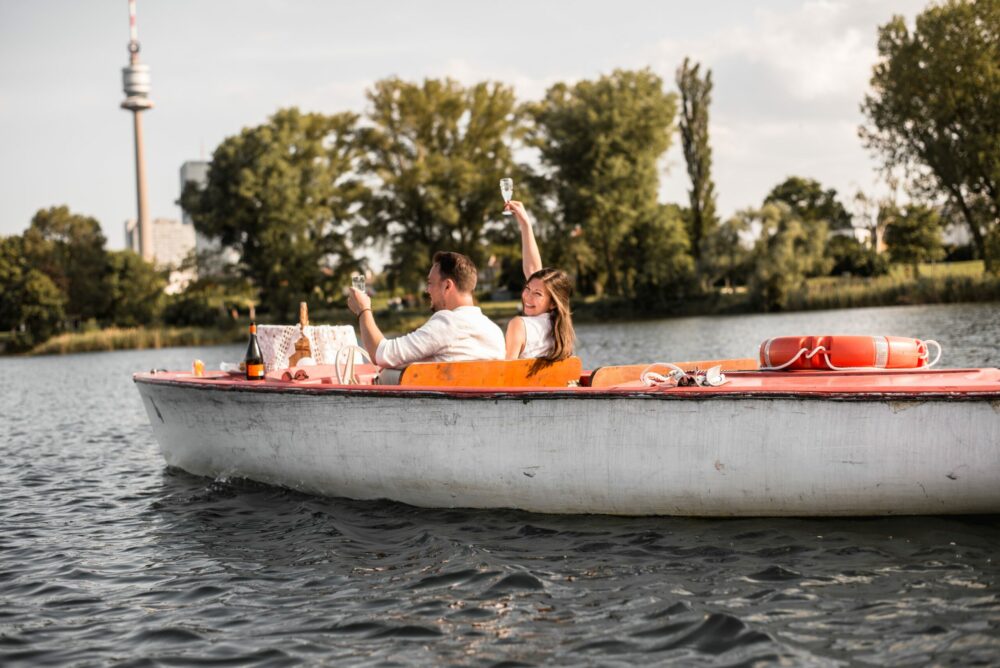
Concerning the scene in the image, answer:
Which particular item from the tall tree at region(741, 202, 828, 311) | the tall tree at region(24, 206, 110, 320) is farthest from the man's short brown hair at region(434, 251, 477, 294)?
the tall tree at region(24, 206, 110, 320)

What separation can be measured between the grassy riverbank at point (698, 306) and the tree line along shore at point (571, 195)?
0.55 ft

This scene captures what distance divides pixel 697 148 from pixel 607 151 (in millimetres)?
4838

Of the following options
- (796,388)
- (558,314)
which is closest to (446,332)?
(558,314)

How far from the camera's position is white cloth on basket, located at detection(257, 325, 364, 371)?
26.7 feet

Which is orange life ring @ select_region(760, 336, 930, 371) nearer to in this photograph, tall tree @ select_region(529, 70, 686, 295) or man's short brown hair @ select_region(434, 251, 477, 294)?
man's short brown hair @ select_region(434, 251, 477, 294)

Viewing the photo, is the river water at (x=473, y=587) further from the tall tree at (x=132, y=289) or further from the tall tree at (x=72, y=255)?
the tall tree at (x=72, y=255)

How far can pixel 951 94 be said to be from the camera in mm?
47156

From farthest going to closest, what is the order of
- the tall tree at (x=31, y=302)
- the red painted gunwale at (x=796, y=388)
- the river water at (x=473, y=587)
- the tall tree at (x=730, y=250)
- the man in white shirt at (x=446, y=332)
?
the tall tree at (x=31, y=302) → the tall tree at (x=730, y=250) → the man in white shirt at (x=446, y=332) → the red painted gunwale at (x=796, y=388) → the river water at (x=473, y=587)

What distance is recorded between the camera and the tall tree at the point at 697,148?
2094 inches

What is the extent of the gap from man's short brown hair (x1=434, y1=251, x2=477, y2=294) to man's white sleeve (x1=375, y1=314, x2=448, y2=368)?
28cm

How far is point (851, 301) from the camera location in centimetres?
4138

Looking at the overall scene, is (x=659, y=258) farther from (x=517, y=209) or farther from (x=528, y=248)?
(x=517, y=209)

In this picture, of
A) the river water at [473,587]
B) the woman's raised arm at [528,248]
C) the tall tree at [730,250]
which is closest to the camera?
the river water at [473,587]

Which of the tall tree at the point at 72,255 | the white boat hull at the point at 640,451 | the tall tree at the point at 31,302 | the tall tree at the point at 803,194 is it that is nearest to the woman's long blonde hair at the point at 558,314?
the white boat hull at the point at 640,451
